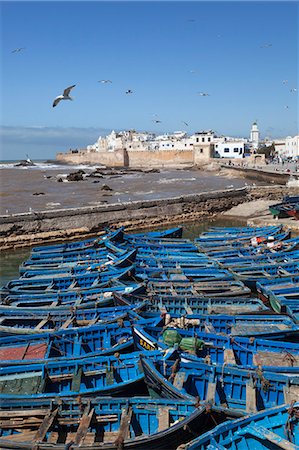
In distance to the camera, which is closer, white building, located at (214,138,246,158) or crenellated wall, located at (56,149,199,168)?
white building, located at (214,138,246,158)

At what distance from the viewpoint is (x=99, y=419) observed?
7.81 meters

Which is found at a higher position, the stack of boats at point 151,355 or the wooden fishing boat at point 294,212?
the wooden fishing boat at point 294,212

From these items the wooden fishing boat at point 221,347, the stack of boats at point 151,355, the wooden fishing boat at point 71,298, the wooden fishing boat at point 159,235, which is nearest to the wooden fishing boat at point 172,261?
the stack of boats at point 151,355

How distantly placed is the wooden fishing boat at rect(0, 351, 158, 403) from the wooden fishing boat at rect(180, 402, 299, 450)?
2238 millimetres

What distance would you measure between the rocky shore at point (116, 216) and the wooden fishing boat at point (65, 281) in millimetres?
10734

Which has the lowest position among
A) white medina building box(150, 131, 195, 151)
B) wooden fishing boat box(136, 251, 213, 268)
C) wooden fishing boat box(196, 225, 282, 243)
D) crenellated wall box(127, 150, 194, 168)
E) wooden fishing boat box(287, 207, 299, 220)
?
wooden fishing boat box(136, 251, 213, 268)

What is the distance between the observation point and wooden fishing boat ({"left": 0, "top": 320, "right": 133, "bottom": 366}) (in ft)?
34.4

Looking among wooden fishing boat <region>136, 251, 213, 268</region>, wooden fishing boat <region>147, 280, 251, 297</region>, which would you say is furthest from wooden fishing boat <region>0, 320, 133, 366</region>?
wooden fishing boat <region>136, 251, 213, 268</region>

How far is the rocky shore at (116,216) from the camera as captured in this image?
2792cm

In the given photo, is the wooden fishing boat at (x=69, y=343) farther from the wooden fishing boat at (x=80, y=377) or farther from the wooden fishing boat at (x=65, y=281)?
the wooden fishing boat at (x=65, y=281)

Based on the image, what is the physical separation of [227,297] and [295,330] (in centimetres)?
336

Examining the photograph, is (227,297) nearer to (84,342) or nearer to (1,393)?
(84,342)

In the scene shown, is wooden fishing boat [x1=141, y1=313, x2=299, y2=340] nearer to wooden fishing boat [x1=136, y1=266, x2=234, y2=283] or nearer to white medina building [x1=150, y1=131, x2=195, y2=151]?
wooden fishing boat [x1=136, y1=266, x2=234, y2=283]

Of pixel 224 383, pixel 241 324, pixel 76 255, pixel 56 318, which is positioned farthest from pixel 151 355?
pixel 76 255
